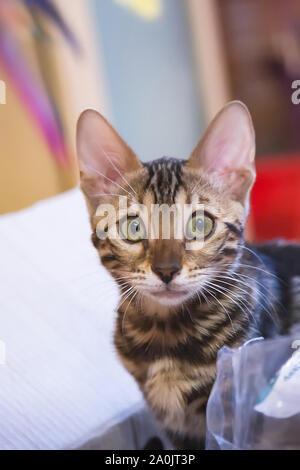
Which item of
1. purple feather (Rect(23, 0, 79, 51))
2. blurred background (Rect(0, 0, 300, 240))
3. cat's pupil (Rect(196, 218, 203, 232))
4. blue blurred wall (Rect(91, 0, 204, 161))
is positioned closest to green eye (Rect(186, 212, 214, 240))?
cat's pupil (Rect(196, 218, 203, 232))

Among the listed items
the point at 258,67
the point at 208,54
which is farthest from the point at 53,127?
the point at 258,67

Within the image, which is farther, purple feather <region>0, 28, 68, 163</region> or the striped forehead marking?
purple feather <region>0, 28, 68, 163</region>

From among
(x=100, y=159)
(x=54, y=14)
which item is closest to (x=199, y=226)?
(x=100, y=159)

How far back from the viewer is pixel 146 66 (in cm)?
83

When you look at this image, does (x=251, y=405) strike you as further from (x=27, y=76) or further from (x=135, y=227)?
(x=27, y=76)

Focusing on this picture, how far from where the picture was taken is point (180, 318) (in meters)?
0.64

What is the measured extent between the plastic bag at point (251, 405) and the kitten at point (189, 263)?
0.14ft

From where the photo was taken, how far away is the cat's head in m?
0.59

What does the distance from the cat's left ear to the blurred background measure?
0.08 metres

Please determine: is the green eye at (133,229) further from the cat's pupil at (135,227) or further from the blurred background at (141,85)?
the blurred background at (141,85)

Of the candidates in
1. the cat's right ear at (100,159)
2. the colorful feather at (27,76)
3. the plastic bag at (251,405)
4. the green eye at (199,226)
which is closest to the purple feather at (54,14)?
the colorful feather at (27,76)

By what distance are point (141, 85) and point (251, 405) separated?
493 millimetres

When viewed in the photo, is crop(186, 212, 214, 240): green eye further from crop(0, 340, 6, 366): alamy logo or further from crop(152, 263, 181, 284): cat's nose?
crop(0, 340, 6, 366): alamy logo

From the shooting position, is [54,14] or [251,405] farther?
[54,14]
